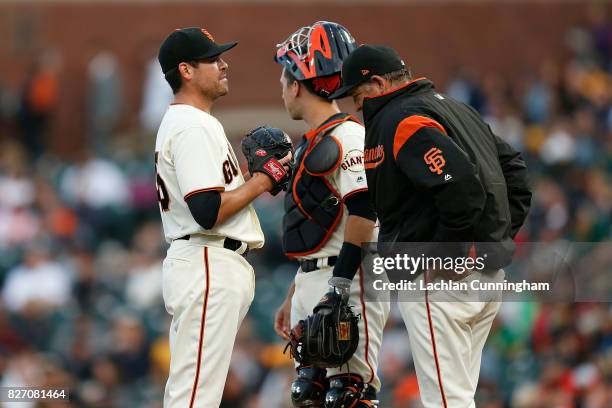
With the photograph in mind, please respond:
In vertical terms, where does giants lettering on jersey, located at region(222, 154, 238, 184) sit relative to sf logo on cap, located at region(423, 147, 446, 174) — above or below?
below

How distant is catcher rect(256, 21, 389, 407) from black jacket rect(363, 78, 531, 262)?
1.57ft

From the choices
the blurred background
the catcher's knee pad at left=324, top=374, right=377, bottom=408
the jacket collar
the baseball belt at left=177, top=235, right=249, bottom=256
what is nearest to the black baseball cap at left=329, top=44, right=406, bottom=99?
the jacket collar

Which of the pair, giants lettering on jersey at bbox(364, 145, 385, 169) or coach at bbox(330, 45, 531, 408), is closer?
coach at bbox(330, 45, 531, 408)

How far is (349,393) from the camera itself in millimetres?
6172

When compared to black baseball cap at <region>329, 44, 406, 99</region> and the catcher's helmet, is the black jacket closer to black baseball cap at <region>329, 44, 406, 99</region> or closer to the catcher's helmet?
black baseball cap at <region>329, 44, 406, 99</region>

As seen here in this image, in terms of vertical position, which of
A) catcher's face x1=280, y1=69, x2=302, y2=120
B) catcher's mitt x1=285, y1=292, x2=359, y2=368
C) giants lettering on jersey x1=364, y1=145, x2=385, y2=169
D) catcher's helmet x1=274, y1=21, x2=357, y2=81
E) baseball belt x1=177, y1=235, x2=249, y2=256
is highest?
catcher's helmet x1=274, y1=21, x2=357, y2=81

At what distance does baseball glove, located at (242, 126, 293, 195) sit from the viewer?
19.2ft

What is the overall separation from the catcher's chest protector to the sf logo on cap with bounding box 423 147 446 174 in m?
0.94

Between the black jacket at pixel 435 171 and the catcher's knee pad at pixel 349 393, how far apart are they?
3.23 feet

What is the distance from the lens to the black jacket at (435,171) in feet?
17.4

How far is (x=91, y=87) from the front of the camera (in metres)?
19.3
